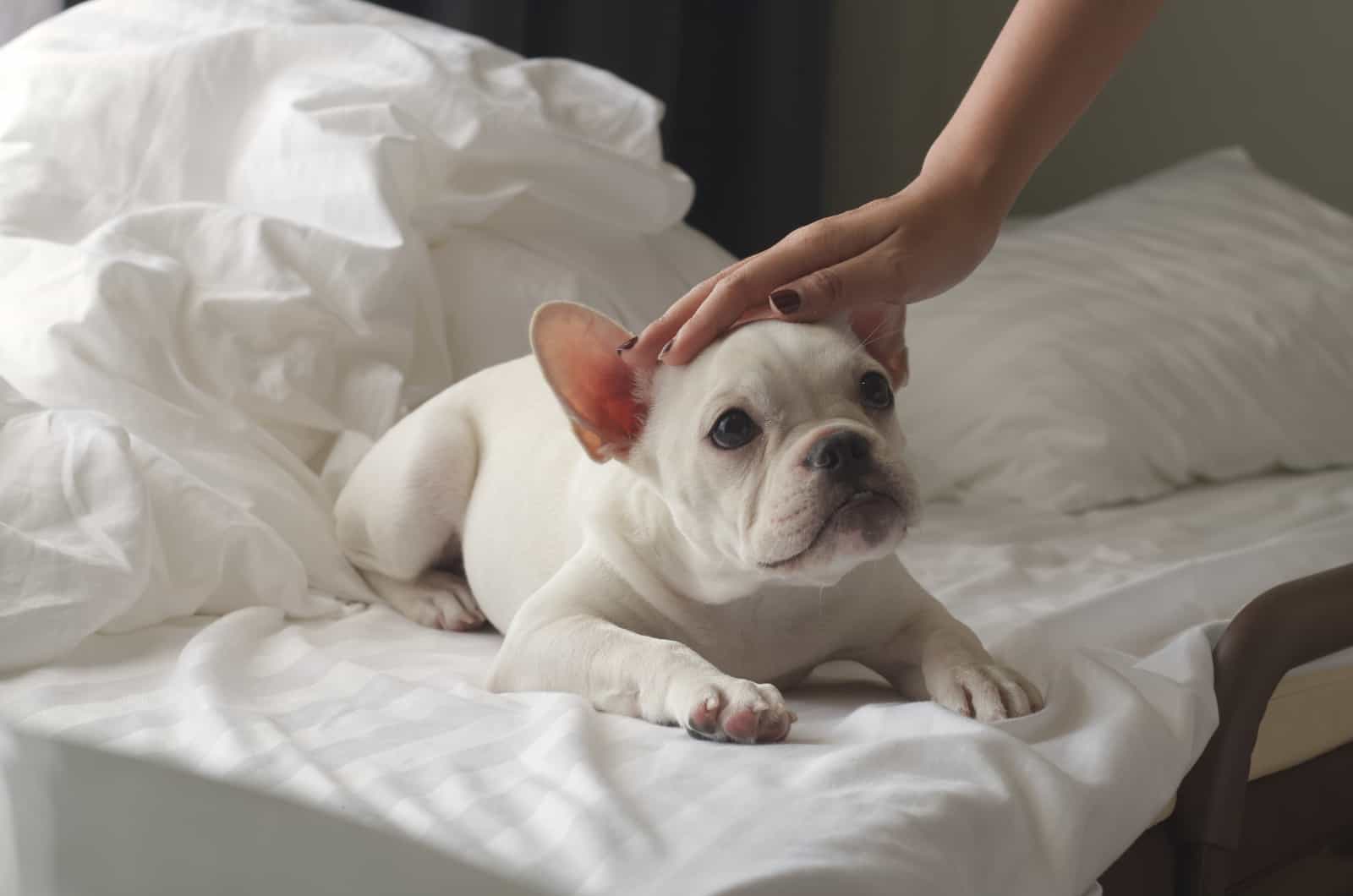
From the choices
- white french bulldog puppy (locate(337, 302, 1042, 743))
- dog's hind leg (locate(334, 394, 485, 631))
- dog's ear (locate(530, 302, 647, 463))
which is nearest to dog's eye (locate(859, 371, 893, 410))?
white french bulldog puppy (locate(337, 302, 1042, 743))

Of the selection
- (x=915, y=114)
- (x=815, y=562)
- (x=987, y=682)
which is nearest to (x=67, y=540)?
(x=815, y=562)

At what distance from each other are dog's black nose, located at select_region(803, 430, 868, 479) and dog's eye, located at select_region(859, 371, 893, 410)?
0.12m

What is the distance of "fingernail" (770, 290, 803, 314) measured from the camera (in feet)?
4.05

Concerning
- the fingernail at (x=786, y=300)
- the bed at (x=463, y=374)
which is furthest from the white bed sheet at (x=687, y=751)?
the fingernail at (x=786, y=300)

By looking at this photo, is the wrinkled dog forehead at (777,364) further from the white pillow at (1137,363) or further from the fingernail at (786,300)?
the white pillow at (1137,363)

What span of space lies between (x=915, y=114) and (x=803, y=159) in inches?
19.4

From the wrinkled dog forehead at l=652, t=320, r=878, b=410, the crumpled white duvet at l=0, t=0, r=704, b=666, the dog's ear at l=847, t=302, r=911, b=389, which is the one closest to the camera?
the wrinkled dog forehead at l=652, t=320, r=878, b=410

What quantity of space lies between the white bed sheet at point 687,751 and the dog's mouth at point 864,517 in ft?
0.46

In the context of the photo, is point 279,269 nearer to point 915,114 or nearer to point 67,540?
point 67,540

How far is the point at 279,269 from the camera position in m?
1.83

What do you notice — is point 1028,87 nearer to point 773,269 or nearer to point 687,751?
point 773,269

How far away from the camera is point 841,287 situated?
48.9 inches

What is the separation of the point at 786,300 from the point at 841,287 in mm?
49

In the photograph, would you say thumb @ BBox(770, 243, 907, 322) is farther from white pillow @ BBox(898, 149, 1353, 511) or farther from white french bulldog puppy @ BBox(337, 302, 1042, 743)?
white pillow @ BBox(898, 149, 1353, 511)
